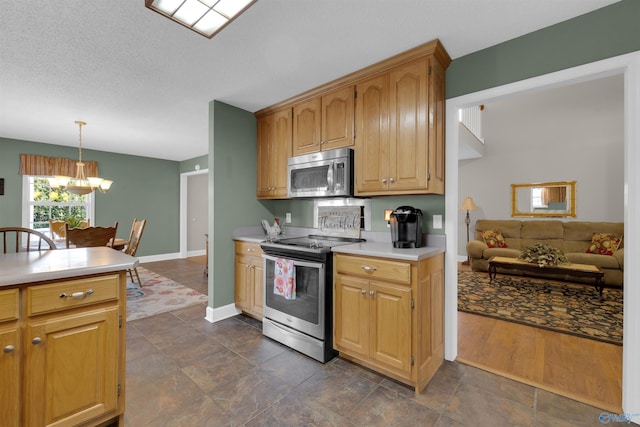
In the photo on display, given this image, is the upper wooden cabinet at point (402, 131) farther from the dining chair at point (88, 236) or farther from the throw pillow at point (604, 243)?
the throw pillow at point (604, 243)

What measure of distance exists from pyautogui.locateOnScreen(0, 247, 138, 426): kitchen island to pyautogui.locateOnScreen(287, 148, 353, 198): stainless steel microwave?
1.66m

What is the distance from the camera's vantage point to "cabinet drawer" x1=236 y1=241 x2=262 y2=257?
119 inches

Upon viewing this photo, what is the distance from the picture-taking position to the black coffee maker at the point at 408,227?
224 cm

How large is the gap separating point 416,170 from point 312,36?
4.05 feet

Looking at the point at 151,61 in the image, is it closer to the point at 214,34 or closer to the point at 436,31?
the point at 214,34

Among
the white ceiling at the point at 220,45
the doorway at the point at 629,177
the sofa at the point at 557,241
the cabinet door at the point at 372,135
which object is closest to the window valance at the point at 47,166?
the white ceiling at the point at 220,45

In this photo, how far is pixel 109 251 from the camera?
1901 mm

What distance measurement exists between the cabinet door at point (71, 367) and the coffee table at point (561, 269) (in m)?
5.08

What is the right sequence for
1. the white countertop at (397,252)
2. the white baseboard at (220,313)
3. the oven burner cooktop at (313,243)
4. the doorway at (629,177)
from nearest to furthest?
the doorway at (629,177)
the white countertop at (397,252)
the oven burner cooktop at (313,243)
the white baseboard at (220,313)

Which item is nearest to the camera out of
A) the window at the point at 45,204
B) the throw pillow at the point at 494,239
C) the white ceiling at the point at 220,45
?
the white ceiling at the point at 220,45

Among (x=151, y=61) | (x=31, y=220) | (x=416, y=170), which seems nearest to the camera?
(x=416, y=170)

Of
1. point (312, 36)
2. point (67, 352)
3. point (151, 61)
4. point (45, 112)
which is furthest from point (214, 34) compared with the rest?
point (45, 112)

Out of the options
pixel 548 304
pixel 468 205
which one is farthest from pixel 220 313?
pixel 468 205

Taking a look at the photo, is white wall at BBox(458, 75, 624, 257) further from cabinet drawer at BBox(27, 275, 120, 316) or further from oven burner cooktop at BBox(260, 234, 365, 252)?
cabinet drawer at BBox(27, 275, 120, 316)
